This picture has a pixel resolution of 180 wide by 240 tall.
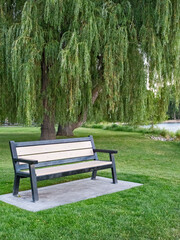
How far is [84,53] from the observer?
28.3 ft

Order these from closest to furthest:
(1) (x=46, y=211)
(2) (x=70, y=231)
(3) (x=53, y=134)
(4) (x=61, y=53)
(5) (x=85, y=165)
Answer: (2) (x=70, y=231), (1) (x=46, y=211), (5) (x=85, y=165), (4) (x=61, y=53), (3) (x=53, y=134)

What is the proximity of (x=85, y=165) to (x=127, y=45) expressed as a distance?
516cm

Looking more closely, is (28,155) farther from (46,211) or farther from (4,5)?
(4,5)

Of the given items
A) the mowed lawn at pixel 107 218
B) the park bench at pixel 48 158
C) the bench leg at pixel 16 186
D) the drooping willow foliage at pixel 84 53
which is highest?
the drooping willow foliage at pixel 84 53

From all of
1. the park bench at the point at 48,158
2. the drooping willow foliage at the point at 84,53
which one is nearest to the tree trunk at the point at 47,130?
the drooping willow foliage at the point at 84,53

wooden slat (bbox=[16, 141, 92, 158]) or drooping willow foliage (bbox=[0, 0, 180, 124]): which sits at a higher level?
drooping willow foliage (bbox=[0, 0, 180, 124])

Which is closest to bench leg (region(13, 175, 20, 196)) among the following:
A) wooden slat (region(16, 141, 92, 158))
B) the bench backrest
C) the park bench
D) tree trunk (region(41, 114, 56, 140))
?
the park bench

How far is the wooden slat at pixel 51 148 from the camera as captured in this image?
184 inches

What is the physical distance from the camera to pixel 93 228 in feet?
10.7

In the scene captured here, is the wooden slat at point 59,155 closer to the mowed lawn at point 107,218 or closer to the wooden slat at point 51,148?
the wooden slat at point 51,148

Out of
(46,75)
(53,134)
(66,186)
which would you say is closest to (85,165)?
(66,186)

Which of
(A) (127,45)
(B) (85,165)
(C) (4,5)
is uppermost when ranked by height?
(C) (4,5)

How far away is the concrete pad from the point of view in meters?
4.16

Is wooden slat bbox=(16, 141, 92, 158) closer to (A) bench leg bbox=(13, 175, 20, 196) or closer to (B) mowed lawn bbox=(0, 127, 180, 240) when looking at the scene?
(A) bench leg bbox=(13, 175, 20, 196)
